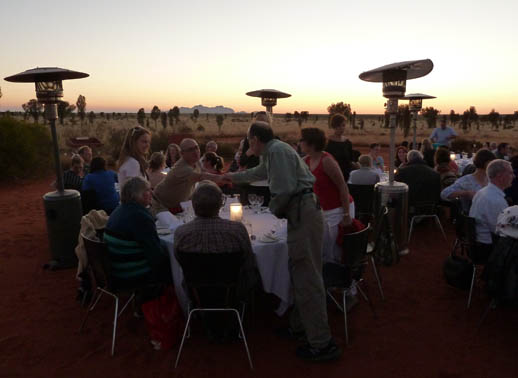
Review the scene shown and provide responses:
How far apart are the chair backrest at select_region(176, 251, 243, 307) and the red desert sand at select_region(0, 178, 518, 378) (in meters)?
0.63

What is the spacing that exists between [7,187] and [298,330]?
38.9 feet

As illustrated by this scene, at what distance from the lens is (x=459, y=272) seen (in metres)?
4.13

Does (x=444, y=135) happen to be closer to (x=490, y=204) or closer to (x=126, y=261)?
(x=490, y=204)

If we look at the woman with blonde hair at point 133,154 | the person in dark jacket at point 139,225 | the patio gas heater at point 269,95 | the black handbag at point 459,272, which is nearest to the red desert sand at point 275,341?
the black handbag at point 459,272

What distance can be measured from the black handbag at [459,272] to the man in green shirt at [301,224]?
182cm

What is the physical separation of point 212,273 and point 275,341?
1103mm

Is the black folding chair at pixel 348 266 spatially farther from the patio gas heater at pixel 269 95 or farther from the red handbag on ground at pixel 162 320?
the patio gas heater at pixel 269 95

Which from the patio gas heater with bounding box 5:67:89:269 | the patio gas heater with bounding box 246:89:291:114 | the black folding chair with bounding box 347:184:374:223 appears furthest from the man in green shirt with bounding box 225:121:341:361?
the patio gas heater with bounding box 246:89:291:114

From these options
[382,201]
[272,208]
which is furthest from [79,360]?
[382,201]

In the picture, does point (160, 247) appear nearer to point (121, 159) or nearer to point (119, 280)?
point (119, 280)

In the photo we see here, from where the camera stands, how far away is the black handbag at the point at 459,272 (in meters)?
4.09

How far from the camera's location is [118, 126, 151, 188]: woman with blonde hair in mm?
4148

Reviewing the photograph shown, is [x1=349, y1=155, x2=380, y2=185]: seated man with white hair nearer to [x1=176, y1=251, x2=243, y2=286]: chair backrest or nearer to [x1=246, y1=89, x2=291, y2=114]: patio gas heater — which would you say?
[x1=246, y1=89, x2=291, y2=114]: patio gas heater

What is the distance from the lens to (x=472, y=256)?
3.85 meters
